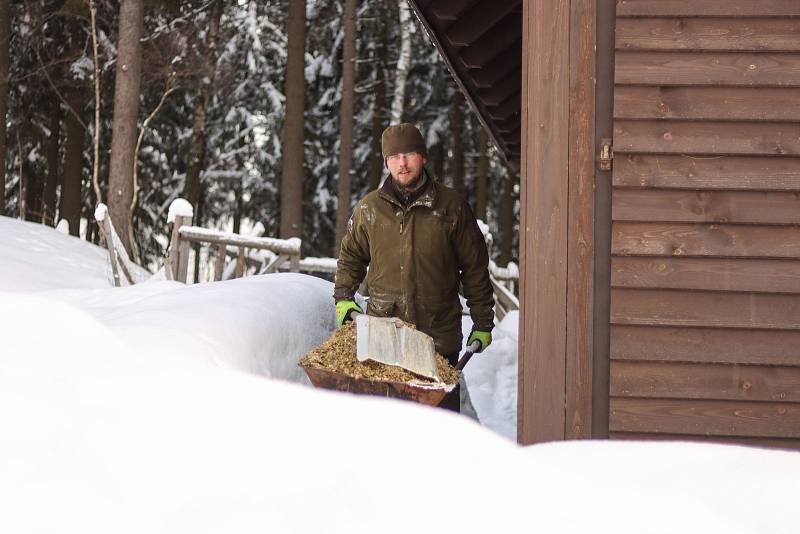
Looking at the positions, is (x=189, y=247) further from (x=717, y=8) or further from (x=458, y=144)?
(x=458, y=144)

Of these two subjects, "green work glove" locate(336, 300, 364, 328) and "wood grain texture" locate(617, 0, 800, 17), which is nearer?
"wood grain texture" locate(617, 0, 800, 17)

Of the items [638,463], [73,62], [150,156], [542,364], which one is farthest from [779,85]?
[150,156]

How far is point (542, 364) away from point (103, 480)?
2986 millimetres

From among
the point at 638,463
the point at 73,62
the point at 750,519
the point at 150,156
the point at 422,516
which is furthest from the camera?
the point at 150,156

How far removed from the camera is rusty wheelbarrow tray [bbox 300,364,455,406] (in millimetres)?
4700

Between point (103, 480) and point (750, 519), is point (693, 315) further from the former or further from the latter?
point (103, 480)

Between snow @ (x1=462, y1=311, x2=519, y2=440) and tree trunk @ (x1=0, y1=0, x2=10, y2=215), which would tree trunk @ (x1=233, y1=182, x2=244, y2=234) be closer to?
tree trunk @ (x1=0, y1=0, x2=10, y2=215)

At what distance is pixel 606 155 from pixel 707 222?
553 mm

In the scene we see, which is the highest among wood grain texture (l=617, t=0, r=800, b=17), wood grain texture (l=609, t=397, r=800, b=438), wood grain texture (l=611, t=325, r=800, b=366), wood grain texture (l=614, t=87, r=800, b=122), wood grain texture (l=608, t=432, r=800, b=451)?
wood grain texture (l=617, t=0, r=800, b=17)

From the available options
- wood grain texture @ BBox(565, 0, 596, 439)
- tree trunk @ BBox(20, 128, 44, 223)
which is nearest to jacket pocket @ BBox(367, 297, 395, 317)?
wood grain texture @ BBox(565, 0, 596, 439)

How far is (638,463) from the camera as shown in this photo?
2.40 m

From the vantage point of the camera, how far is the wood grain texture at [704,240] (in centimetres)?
439

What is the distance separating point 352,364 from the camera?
486 cm

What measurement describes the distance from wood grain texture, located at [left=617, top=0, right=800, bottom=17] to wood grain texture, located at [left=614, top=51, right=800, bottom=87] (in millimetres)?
175
